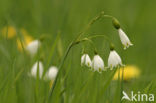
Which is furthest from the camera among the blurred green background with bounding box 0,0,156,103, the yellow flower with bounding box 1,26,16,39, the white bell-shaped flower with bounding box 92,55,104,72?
the yellow flower with bounding box 1,26,16,39

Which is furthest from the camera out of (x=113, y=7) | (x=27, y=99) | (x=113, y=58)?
(x=113, y=7)

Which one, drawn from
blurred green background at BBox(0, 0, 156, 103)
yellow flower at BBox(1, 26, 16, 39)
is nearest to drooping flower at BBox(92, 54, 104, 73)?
blurred green background at BBox(0, 0, 156, 103)

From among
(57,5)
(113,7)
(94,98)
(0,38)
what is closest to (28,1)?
(57,5)

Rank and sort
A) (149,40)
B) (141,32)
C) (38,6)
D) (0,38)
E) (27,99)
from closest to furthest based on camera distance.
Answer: (27,99) → (0,38) → (38,6) → (149,40) → (141,32)

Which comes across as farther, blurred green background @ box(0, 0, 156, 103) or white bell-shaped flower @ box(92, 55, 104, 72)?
blurred green background @ box(0, 0, 156, 103)

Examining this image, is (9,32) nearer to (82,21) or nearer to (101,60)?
(82,21)

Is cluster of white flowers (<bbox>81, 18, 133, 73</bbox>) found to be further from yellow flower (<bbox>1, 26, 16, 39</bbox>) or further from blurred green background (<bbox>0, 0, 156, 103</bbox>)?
yellow flower (<bbox>1, 26, 16, 39</bbox>)

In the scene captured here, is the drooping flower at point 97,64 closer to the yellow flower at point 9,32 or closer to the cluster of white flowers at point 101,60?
the cluster of white flowers at point 101,60

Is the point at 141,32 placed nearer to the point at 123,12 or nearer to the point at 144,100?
the point at 123,12

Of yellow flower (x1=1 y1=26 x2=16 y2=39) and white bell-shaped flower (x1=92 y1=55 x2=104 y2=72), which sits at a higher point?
yellow flower (x1=1 y1=26 x2=16 y2=39)

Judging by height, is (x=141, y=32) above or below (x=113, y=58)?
above

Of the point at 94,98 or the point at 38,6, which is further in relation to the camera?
the point at 38,6
